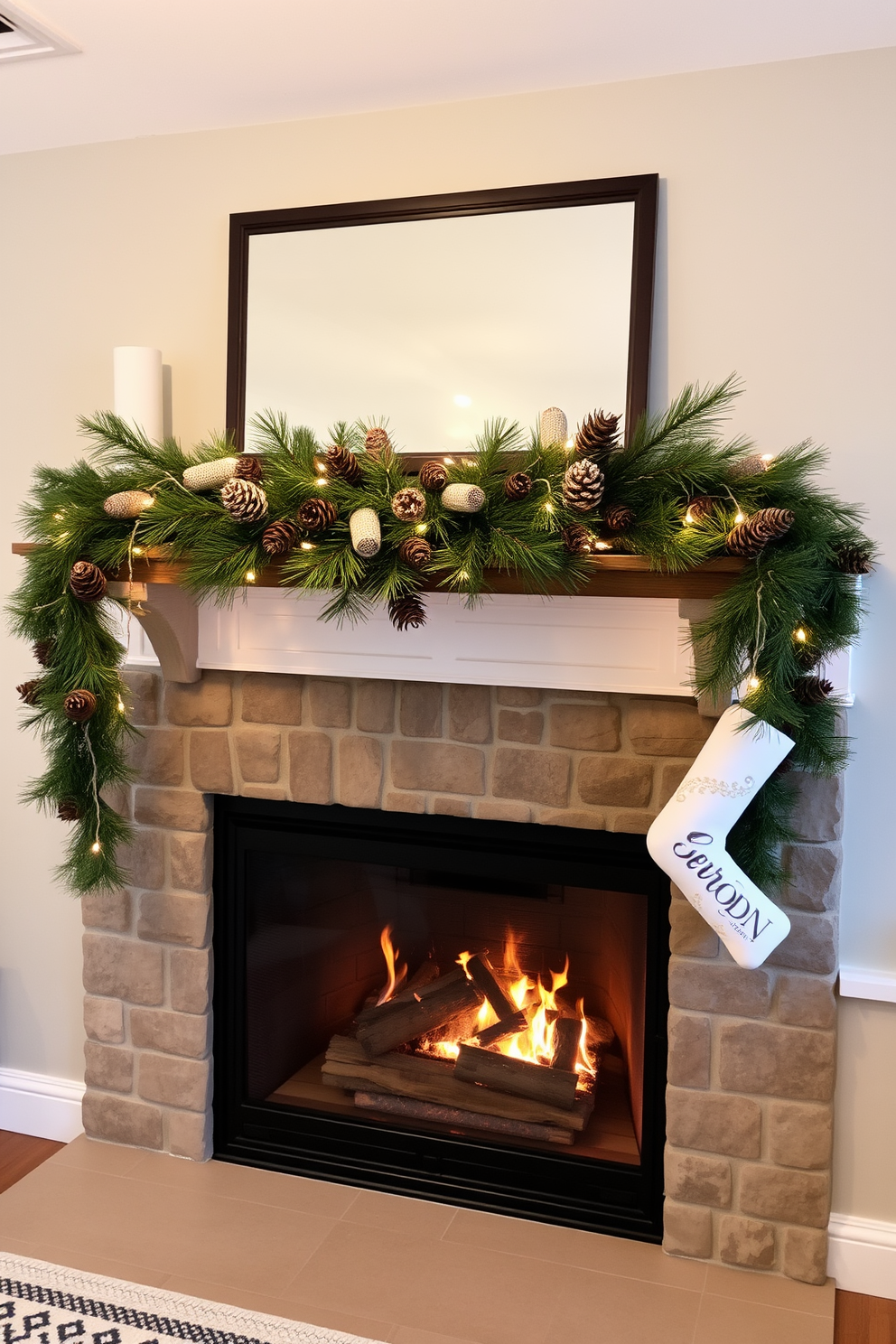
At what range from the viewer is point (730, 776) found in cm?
160

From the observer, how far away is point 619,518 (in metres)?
1.63

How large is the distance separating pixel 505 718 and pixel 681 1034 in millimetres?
658

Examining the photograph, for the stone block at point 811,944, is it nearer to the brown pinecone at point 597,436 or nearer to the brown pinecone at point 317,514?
the brown pinecone at point 597,436

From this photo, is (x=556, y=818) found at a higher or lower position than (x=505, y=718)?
lower

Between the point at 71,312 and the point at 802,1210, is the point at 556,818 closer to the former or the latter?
the point at 802,1210

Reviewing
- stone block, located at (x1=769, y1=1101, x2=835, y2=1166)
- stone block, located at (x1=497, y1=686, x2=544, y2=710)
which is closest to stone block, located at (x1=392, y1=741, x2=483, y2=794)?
stone block, located at (x1=497, y1=686, x2=544, y2=710)

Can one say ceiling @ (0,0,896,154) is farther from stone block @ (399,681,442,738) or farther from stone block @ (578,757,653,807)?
stone block @ (578,757,653,807)

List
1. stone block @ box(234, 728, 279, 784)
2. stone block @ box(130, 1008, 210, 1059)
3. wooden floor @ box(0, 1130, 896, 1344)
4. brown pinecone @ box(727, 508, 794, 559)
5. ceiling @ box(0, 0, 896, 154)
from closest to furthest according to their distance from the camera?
brown pinecone @ box(727, 508, 794, 559), ceiling @ box(0, 0, 896, 154), wooden floor @ box(0, 1130, 896, 1344), stone block @ box(234, 728, 279, 784), stone block @ box(130, 1008, 210, 1059)

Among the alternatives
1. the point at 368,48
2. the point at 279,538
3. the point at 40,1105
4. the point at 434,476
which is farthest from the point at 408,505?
the point at 40,1105

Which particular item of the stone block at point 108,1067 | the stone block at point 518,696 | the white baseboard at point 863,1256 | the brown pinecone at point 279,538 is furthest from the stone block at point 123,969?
the white baseboard at point 863,1256

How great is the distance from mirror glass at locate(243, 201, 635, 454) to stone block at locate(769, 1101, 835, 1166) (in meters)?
1.29

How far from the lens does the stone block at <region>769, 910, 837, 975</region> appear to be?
73.1 inches

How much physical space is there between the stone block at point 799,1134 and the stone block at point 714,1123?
1.2 inches

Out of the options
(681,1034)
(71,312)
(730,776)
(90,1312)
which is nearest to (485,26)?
(71,312)
